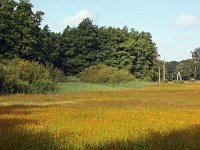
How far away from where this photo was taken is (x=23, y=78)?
58000 millimetres

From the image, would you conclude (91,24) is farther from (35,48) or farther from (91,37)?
(35,48)

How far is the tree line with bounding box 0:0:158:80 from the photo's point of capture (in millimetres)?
69312

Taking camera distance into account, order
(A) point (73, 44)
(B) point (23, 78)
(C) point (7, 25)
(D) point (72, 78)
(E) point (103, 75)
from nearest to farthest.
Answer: (B) point (23, 78) < (C) point (7, 25) < (E) point (103, 75) < (D) point (72, 78) < (A) point (73, 44)

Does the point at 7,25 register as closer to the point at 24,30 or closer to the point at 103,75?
the point at 24,30

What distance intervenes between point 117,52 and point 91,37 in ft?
28.3

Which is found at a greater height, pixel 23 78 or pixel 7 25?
pixel 7 25

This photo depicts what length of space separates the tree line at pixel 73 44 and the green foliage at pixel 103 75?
170 inches

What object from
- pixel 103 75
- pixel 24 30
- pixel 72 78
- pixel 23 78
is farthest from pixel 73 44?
pixel 23 78

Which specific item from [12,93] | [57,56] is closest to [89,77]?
[57,56]

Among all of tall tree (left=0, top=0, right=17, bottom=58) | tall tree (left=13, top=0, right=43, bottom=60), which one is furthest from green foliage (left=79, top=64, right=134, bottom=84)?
tall tree (left=0, top=0, right=17, bottom=58)

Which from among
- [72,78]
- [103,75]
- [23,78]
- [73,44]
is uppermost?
[73,44]

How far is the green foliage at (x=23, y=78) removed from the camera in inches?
2050

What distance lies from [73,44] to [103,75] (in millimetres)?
12825

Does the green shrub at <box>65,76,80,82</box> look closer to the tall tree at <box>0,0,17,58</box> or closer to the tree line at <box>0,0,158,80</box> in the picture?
the tree line at <box>0,0,158,80</box>
